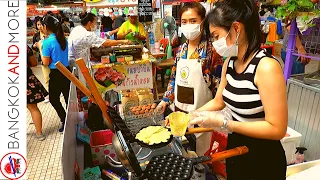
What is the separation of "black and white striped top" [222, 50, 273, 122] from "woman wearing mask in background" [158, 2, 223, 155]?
65 cm

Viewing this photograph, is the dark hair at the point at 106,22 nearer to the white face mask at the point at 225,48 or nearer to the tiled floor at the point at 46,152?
the tiled floor at the point at 46,152

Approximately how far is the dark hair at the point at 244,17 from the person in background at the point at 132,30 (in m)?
3.62

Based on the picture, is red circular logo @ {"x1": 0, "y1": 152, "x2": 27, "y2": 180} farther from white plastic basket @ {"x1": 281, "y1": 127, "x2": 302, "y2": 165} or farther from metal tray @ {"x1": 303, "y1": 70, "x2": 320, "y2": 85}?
metal tray @ {"x1": 303, "y1": 70, "x2": 320, "y2": 85}

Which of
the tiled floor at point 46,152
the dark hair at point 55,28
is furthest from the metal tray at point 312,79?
the dark hair at point 55,28

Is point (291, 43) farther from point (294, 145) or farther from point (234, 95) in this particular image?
point (234, 95)

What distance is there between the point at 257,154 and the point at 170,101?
1.00 meters

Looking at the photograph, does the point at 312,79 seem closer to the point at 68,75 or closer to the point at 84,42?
the point at 68,75

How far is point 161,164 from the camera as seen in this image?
132cm

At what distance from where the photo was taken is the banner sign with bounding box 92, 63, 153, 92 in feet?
10.8

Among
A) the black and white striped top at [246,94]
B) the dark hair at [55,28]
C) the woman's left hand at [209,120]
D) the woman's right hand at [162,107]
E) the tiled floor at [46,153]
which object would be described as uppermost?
the dark hair at [55,28]

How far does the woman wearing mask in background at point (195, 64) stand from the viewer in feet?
6.46

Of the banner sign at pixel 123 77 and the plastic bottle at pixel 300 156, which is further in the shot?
the banner sign at pixel 123 77

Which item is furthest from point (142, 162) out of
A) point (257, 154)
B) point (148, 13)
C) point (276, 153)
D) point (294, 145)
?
point (148, 13)

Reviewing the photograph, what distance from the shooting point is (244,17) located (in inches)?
47.7
